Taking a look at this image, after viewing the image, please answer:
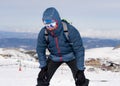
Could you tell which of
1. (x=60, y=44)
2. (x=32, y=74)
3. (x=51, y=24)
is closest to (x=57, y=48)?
Answer: (x=60, y=44)

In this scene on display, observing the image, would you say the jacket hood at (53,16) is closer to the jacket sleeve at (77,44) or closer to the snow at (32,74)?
the jacket sleeve at (77,44)

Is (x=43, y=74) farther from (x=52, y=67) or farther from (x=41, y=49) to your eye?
(x=41, y=49)

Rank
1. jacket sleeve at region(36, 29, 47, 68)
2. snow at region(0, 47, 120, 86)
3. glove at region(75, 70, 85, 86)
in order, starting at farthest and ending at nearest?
snow at region(0, 47, 120, 86)
jacket sleeve at region(36, 29, 47, 68)
glove at region(75, 70, 85, 86)

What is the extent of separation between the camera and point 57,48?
9.91 m

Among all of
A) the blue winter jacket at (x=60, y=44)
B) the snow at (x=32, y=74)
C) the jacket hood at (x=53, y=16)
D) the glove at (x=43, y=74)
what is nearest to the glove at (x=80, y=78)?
the blue winter jacket at (x=60, y=44)

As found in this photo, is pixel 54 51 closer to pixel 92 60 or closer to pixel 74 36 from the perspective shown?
pixel 74 36

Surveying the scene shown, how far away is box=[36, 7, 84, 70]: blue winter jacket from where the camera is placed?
963cm

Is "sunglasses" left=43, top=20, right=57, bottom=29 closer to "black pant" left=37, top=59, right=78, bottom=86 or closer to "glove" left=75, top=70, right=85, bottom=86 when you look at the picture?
"black pant" left=37, top=59, right=78, bottom=86

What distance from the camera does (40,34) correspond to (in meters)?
9.78

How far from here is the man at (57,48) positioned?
9.62 m

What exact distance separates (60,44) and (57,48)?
0.42 feet

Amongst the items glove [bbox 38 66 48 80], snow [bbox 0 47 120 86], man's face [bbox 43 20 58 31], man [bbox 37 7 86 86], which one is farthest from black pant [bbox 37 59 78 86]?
snow [bbox 0 47 120 86]

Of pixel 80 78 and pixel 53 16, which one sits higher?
pixel 53 16

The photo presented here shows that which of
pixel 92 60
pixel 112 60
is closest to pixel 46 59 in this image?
pixel 112 60
